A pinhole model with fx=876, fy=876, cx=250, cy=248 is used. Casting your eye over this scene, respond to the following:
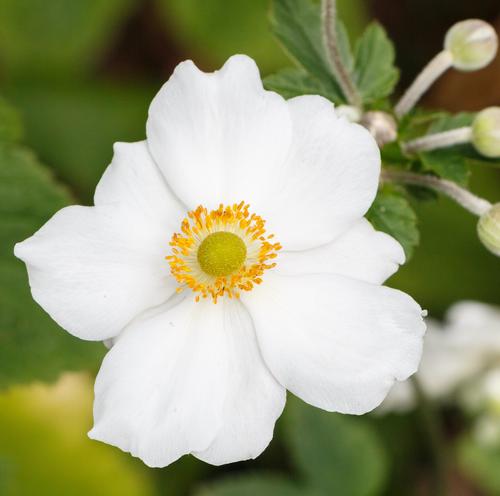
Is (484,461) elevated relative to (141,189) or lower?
lower

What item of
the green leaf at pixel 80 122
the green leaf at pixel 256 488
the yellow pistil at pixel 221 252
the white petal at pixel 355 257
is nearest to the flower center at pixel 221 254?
the yellow pistil at pixel 221 252

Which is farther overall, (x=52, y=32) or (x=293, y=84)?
(x=52, y=32)

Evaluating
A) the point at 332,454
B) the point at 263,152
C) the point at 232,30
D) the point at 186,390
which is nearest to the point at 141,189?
the point at 263,152

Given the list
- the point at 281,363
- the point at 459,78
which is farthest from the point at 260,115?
the point at 459,78

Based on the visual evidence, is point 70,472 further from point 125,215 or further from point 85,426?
point 125,215

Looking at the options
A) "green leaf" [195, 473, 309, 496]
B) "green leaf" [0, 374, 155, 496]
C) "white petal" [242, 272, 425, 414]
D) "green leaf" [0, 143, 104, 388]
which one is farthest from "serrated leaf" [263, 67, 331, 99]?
"green leaf" [0, 374, 155, 496]

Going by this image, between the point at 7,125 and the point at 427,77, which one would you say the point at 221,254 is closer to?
the point at 427,77
